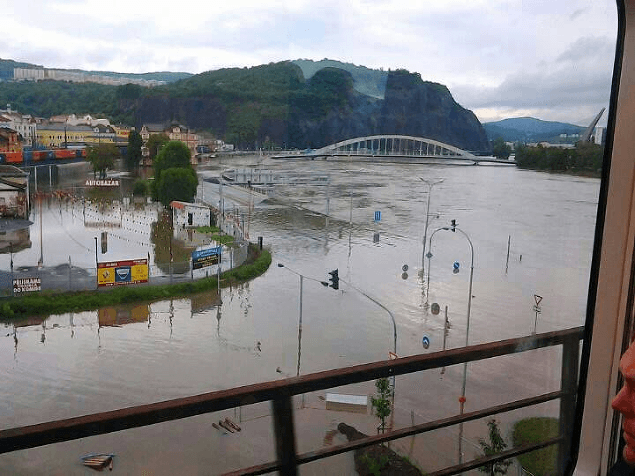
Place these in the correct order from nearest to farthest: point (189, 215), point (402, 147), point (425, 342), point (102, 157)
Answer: point (102, 157), point (189, 215), point (402, 147), point (425, 342)

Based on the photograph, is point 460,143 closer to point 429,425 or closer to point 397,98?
point 397,98

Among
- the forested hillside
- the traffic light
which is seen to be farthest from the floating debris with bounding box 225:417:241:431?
the traffic light

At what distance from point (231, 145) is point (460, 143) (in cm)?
134

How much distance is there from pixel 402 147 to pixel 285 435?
2.69m

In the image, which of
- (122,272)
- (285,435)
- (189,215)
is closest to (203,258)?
(189,215)

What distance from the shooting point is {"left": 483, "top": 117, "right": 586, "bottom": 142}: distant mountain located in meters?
2.63

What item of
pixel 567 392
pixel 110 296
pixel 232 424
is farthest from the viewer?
pixel 110 296

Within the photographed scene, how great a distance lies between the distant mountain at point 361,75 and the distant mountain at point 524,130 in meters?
0.72

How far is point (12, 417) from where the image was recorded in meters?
1.94

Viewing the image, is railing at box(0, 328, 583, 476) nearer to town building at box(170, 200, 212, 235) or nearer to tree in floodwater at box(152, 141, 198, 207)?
tree in floodwater at box(152, 141, 198, 207)

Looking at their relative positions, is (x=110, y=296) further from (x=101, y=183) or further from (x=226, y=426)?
(x=226, y=426)

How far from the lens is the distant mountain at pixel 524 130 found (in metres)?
2.63

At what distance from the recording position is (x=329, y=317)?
4641mm

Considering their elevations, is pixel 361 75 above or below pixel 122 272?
above
